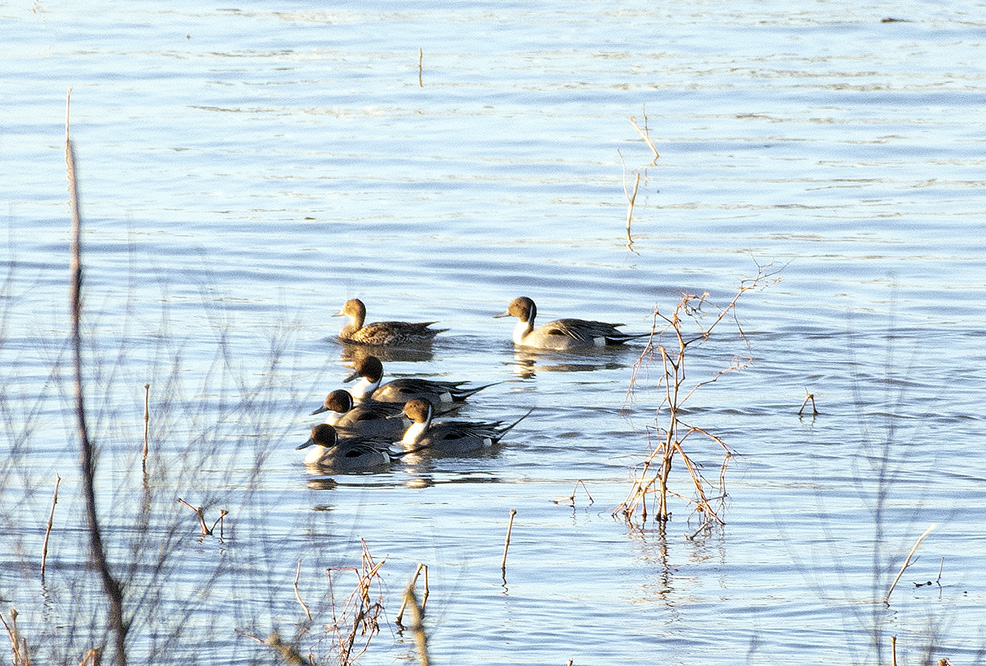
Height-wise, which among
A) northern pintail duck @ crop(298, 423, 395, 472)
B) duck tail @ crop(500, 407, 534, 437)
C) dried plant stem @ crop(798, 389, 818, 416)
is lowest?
northern pintail duck @ crop(298, 423, 395, 472)

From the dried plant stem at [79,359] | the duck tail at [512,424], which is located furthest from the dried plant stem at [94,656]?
the duck tail at [512,424]

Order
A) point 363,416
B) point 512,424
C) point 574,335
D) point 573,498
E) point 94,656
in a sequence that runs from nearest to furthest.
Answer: point 94,656 → point 573,498 → point 512,424 → point 363,416 → point 574,335

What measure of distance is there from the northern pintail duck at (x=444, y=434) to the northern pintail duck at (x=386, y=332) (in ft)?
7.61

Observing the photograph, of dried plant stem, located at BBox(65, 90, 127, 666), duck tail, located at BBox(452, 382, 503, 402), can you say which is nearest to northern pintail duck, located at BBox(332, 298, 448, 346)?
duck tail, located at BBox(452, 382, 503, 402)

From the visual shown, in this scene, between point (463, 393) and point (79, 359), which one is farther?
point (463, 393)

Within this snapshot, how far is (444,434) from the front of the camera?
36.6 feet

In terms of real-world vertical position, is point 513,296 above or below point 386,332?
above

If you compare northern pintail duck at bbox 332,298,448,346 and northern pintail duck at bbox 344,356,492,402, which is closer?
northern pintail duck at bbox 344,356,492,402

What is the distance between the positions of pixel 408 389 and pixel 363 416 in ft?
1.97

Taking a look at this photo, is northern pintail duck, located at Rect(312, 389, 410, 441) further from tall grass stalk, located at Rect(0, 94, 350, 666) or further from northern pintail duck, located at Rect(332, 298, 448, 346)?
northern pintail duck, located at Rect(332, 298, 448, 346)

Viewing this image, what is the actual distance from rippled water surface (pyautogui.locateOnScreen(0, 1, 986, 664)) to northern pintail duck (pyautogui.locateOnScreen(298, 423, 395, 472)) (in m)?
0.21

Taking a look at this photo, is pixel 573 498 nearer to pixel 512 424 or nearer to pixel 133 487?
pixel 512 424

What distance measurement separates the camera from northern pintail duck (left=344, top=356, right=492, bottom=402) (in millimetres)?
12359

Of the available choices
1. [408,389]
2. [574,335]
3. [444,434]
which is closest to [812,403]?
[444,434]
